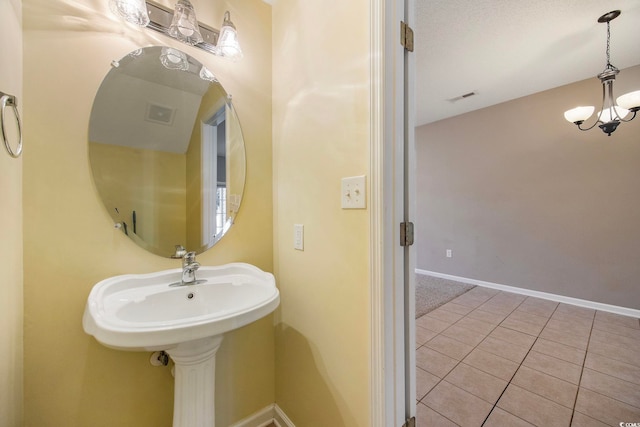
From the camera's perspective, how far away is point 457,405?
143 cm

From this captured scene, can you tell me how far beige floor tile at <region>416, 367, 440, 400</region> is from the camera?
5.03ft

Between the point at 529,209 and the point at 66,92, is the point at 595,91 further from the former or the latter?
the point at 66,92

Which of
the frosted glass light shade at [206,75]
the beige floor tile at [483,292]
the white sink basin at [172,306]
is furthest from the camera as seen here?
the beige floor tile at [483,292]

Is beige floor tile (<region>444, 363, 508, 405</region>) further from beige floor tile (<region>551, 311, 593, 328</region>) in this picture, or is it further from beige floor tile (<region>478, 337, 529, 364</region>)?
beige floor tile (<region>551, 311, 593, 328</region>)

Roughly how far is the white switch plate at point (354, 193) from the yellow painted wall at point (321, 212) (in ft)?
0.08

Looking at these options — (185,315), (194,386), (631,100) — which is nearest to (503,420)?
(194,386)

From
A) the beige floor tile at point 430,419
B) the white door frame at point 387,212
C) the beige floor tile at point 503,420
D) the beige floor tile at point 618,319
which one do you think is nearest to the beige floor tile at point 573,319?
the beige floor tile at point 618,319

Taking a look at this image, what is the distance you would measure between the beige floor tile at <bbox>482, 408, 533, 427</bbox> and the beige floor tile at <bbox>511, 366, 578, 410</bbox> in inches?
12.3

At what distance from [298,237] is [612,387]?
2.19 meters

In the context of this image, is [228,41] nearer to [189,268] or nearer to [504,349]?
[189,268]

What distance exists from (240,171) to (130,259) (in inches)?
23.9

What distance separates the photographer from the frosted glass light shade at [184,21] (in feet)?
3.35

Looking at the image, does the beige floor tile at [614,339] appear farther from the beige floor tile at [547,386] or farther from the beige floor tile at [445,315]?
the beige floor tile at [445,315]

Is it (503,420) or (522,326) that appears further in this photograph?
(522,326)
